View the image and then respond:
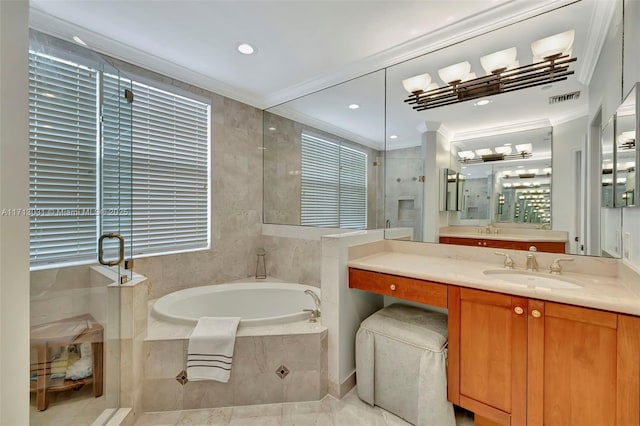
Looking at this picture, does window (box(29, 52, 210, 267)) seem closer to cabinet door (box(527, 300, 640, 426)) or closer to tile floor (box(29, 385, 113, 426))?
tile floor (box(29, 385, 113, 426))

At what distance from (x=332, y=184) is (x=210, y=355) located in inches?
78.8

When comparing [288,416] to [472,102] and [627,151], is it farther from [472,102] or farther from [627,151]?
[472,102]

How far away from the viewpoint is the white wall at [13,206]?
76 cm

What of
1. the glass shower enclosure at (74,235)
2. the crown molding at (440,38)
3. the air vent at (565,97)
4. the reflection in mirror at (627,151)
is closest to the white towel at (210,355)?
the glass shower enclosure at (74,235)

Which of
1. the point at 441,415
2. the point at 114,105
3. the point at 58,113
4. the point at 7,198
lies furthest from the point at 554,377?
the point at 114,105

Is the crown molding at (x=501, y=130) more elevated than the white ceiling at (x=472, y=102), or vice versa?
the white ceiling at (x=472, y=102)

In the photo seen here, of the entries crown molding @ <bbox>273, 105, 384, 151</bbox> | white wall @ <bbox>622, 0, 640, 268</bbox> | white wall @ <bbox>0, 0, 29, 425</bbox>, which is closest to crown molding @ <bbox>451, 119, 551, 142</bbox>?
white wall @ <bbox>622, 0, 640, 268</bbox>

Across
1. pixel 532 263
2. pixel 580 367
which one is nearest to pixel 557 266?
pixel 532 263

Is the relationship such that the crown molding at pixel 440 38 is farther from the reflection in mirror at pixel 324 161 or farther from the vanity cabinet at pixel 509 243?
the vanity cabinet at pixel 509 243

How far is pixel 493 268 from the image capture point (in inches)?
66.1

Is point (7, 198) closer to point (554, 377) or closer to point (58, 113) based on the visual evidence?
point (58, 113)

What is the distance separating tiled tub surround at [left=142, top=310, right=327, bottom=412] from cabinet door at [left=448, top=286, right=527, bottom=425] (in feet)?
2.60

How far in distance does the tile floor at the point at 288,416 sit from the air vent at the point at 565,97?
77.1 inches

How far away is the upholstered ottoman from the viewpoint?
4.74 feet
